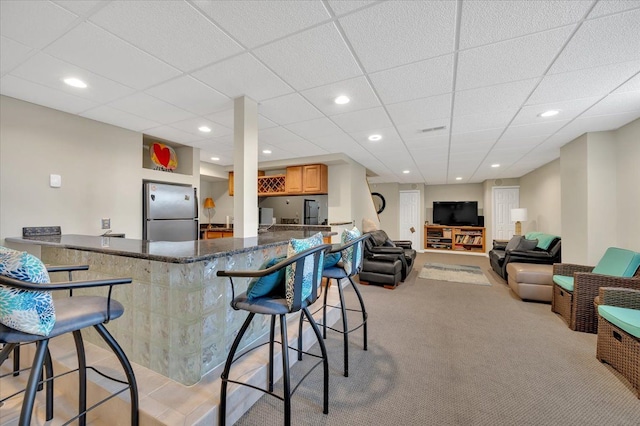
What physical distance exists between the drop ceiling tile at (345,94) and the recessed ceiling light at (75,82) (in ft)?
6.24

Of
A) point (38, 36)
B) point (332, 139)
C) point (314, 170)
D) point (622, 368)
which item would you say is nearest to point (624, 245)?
point (622, 368)

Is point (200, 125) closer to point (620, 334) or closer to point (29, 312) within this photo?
point (29, 312)

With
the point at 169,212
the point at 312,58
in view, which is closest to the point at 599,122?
the point at 312,58

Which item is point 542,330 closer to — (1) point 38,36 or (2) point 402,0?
(2) point 402,0

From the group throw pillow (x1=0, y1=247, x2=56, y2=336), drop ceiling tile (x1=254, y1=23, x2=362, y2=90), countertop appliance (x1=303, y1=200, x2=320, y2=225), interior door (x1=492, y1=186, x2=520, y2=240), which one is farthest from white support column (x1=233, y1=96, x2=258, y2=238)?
interior door (x1=492, y1=186, x2=520, y2=240)

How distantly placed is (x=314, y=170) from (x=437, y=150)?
230 centimetres

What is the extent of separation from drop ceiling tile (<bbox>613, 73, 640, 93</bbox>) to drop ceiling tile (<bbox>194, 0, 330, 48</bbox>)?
259cm

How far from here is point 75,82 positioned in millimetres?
2219

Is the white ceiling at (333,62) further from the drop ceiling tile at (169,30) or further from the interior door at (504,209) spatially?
the interior door at (504,209)

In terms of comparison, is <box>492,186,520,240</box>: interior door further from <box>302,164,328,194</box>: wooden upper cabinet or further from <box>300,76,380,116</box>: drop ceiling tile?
<box>300,76,380,116</box>: drop ceiling tile

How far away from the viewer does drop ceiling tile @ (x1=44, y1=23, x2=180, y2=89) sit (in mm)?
1635

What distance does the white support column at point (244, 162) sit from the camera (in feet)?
8.25

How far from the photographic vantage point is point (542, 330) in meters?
2.74

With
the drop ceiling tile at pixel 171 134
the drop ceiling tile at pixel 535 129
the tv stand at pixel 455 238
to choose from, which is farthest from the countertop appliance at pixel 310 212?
the tv stand at pixel 455 238
